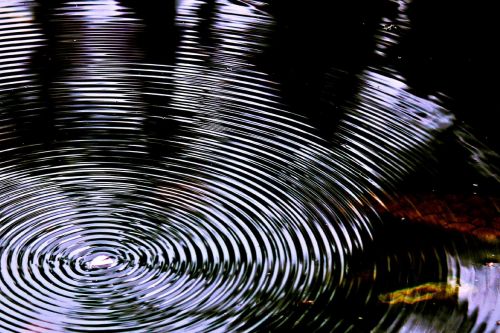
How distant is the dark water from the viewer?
2.74 metres

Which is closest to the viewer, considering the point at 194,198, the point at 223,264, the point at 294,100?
the point at 223,264

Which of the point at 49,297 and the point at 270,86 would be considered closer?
the point at 49,297

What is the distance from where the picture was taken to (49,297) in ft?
8.84

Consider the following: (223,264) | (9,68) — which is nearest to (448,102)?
(223,264)

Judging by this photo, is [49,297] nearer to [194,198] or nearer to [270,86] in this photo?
[194,198]

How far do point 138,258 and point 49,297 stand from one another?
393 millimetres

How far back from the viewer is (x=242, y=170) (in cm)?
356

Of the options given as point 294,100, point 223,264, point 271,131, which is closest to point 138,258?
point 223,264

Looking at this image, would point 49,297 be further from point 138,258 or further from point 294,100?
Answer: point 294,100

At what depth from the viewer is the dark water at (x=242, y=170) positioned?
2.74 metres

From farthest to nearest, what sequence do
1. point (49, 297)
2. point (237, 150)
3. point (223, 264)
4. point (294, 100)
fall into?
1. point (294, 100)
2. point (237, 150)
3. point (223, 264)
4. point (49, 297)

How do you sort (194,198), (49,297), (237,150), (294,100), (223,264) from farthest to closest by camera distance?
(294,100) → (237,150) → (194,198) → (223,264) → (49,297)

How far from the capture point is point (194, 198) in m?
3.33

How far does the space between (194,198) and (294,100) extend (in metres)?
1.14
